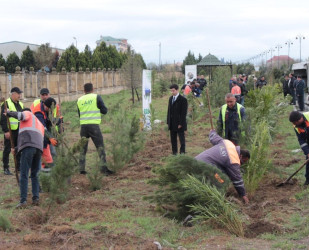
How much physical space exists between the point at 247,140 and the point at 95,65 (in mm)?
39004

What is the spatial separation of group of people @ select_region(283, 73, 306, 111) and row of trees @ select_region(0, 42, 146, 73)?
1393 centimetres

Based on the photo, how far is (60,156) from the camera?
7.06 meters

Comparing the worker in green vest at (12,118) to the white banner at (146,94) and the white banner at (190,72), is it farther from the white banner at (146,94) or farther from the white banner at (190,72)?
the white banner at (190,72)

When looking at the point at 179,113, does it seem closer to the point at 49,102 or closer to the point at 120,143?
the point at 120,143

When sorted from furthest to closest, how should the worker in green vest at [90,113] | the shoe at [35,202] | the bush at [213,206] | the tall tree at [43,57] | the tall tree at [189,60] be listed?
the tall tree at [189,60] < the tall tree at [43,57] < the worker in green vest at [90,113] < the shoe at [35,202] < the bush at [213,206]

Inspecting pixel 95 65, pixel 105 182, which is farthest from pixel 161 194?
pixel 95 65

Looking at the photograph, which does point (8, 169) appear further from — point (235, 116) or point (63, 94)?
point (63, 94)

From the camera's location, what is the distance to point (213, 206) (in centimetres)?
595

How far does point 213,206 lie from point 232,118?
126 inches

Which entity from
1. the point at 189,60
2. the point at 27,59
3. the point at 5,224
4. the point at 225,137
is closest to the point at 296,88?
the point at 225,137

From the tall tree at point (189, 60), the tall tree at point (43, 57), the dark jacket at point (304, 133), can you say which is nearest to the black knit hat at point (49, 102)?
the dark jacket at point (304, 133)

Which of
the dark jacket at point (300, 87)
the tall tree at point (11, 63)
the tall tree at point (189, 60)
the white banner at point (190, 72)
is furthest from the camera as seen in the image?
the tall tree at point (189, 60)

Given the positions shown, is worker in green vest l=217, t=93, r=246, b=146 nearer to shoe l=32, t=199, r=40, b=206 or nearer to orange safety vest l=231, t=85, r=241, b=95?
shoe l=32, t=199, r=40, b=206

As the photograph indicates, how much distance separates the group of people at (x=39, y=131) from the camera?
288 inches
